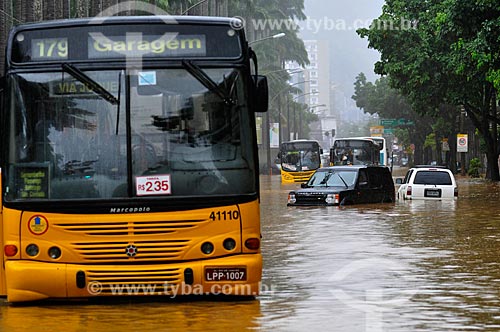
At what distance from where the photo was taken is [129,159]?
12.7 m

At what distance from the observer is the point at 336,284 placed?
14961 millimetres

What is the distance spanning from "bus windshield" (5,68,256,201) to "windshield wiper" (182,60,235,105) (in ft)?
0.07

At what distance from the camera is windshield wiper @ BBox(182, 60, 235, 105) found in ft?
42.0

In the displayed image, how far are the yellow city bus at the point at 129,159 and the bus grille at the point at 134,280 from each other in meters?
0.01

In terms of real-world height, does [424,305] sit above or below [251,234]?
below

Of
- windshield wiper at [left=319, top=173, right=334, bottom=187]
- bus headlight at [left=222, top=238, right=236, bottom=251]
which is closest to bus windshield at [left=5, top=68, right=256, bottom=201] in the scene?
bus headlight at [left=222, top=238, right=236, bottom=251]

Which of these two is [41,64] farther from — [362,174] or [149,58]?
[362,174]

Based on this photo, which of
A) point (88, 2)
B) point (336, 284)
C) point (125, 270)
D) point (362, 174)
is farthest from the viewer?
point (88, 2)

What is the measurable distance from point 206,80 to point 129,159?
1217 millimetres

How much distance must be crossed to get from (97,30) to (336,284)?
4.63m

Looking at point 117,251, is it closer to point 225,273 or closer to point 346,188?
point 225,273

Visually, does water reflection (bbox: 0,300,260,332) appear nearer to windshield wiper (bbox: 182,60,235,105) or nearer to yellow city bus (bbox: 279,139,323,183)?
windshield wiper (bbox: 182,60,235,105)

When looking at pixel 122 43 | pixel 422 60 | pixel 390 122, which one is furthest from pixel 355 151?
pixel 122 43

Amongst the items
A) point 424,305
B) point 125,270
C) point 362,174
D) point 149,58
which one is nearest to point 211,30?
point 149,58
